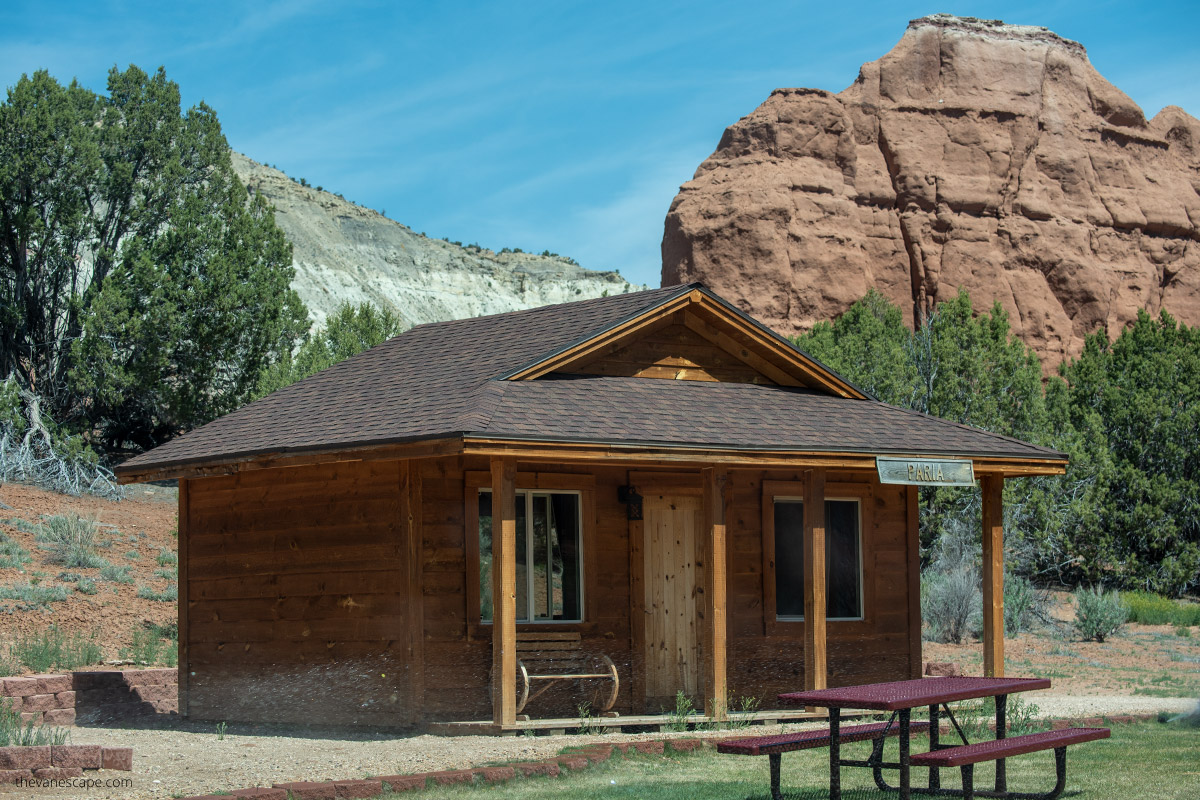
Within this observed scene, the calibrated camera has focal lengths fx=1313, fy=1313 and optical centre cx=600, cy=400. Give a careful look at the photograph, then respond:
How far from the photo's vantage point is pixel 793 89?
54906 mm

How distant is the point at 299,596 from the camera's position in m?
13.0

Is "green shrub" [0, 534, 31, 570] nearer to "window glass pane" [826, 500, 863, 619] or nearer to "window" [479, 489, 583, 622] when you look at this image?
"window" [479, 489, 583, 622]

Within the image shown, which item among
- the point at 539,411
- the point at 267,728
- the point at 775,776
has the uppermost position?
the point at 539,411

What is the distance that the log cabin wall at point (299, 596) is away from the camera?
12.2 m

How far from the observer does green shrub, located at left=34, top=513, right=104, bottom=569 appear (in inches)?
899

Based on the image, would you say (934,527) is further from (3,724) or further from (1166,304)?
(1166,304)

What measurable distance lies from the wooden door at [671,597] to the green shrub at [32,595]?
1105cm

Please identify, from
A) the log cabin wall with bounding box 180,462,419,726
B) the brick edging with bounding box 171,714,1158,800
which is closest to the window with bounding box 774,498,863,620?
the brick edging with bounding box 171,714,1158,800

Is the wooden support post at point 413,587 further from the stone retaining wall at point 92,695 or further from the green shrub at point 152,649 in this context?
the green shrub at point 152,649

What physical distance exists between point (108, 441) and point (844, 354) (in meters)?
18.8

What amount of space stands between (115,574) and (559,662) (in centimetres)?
1251

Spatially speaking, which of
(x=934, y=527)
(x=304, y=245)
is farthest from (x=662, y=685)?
(x=304, y=245)

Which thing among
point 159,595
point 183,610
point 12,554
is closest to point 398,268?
point 12,554

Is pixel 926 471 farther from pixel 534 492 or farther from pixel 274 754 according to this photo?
pixel 274 754
